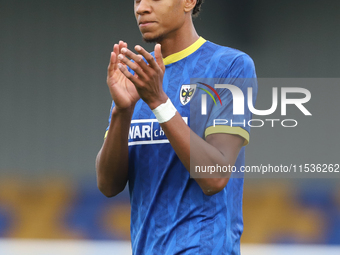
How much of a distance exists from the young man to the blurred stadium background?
3.69 m

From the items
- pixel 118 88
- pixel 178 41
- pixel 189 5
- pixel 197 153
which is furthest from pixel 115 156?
pixel 189 5

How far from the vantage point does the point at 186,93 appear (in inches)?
62.2

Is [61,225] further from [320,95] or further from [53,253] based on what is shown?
[320,95]

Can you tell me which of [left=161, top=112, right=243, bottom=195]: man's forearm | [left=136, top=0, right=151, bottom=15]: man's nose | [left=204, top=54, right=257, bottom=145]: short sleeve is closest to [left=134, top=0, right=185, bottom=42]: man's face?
[left=136, top=0, right=151, bottom=15]: man's nose

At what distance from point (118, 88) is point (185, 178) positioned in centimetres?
35

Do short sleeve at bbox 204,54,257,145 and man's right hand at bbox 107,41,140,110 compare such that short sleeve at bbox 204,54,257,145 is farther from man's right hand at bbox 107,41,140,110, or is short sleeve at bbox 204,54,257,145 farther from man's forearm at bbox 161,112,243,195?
man's right hand at bbox 107,41,140,110

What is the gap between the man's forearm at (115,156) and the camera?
1.56 meters

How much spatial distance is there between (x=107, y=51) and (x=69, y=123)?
0.99 meters

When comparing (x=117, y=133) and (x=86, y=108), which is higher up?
(x=86, y=108)

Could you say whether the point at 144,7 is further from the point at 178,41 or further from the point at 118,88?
the point at 118,88

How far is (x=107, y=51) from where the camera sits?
5961 millimetres

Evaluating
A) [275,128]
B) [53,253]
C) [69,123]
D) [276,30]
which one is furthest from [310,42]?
[53,253]

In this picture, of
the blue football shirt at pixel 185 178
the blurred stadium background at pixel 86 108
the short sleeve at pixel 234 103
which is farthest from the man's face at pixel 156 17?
the blurred stadium background at pixel 86 108

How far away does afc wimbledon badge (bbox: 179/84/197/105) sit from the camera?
61.7 inches
